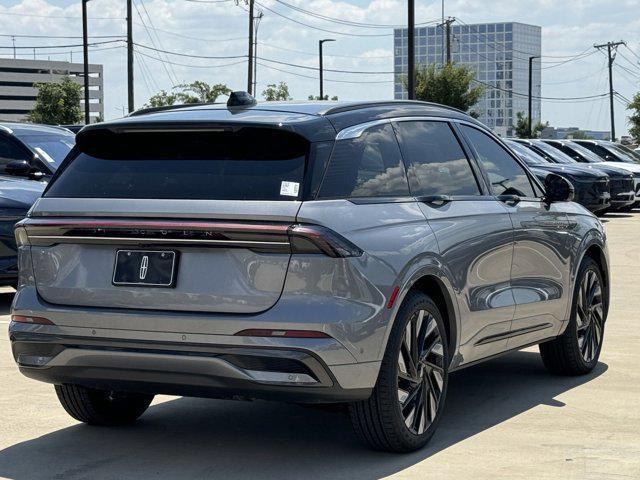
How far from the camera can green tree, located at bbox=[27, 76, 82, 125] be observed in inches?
3548

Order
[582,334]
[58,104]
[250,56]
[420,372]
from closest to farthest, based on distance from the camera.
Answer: [420,372] → [582,334] → [250,56] → [58,104]

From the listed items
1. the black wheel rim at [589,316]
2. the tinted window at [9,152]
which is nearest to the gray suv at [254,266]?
the black wheel rim at [589,316]

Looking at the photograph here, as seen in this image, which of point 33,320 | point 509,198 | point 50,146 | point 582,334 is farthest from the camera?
point 50,146

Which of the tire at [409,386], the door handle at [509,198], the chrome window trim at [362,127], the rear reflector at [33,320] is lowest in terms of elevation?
the tire at [409,386]

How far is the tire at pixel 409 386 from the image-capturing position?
577 cm

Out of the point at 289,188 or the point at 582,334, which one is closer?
the point at 289,188

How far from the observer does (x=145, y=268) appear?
5.64m

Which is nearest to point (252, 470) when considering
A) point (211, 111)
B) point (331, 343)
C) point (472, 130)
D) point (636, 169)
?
point (331, 343)

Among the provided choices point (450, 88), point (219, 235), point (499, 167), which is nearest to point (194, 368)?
point (219, 235)

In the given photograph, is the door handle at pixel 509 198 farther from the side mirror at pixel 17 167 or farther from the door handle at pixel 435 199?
the side mirror at pixel 17 167

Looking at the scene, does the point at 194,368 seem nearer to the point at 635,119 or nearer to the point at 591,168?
the point at 591,168

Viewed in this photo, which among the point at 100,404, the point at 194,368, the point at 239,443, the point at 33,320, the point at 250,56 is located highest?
the point at 250,56

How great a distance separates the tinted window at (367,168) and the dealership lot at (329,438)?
1.28 m

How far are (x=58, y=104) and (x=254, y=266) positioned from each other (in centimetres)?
8667
